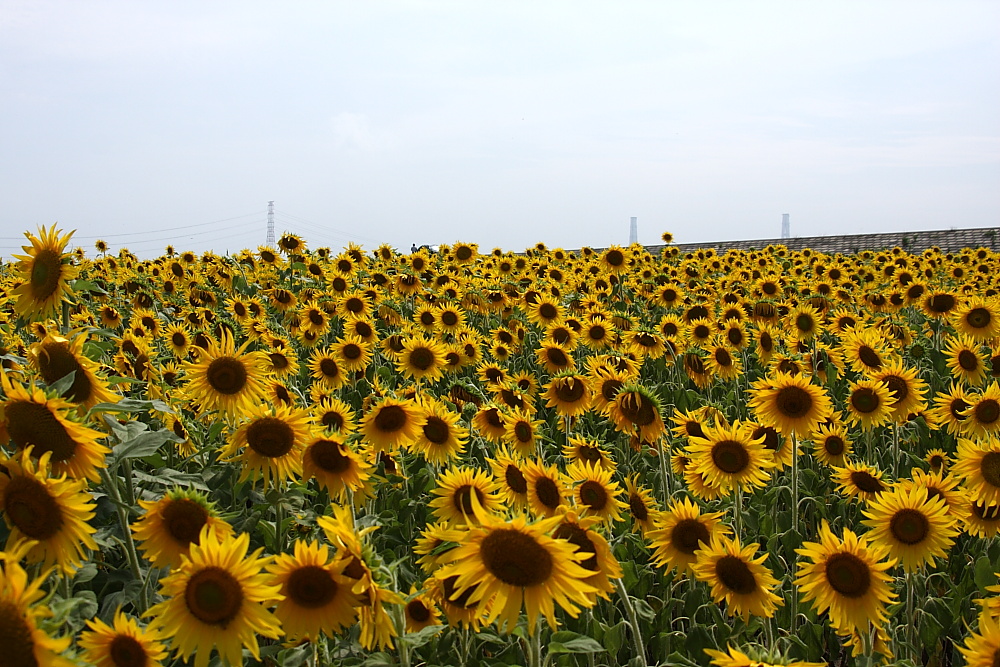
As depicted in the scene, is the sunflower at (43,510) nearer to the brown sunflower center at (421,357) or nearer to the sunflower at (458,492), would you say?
the sunflower at (458,492)

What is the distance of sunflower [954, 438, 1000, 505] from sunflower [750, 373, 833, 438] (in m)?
0.71

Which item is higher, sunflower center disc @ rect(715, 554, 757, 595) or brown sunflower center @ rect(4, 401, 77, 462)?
brown sunflower center @ rect(4, 401, 77, 462)

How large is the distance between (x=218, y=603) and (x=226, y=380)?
1.81 m

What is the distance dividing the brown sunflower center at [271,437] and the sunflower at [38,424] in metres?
0.79

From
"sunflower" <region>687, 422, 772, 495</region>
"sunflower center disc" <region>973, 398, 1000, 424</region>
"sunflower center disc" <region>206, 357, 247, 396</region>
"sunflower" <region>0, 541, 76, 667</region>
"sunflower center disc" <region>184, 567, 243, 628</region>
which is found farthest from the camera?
"sunflower center disc" <region>973, 398, 1000, 424</region>

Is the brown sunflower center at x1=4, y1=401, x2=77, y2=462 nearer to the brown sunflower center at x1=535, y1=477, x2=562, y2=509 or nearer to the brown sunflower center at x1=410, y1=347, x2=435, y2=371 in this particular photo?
the brown sunflower center at x1=535, y1=477, x2=562, y2=509

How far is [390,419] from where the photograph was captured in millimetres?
4066

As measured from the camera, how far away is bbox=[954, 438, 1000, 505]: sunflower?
11.8 feet

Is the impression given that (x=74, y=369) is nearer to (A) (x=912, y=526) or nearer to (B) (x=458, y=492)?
(B) (x=458, y=492)

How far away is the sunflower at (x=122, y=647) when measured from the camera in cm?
186

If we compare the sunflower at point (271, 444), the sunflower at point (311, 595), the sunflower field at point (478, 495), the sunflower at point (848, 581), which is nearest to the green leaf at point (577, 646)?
the sunflower field at point (478, 495)

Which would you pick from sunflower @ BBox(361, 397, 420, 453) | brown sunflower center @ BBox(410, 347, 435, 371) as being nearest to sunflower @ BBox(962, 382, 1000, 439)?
sunflower @ BBox(361, 397, 420, 453)

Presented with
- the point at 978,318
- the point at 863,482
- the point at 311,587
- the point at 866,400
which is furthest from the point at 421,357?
the point at 978,318

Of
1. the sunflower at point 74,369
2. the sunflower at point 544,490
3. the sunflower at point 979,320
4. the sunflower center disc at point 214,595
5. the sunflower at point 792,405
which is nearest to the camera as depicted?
the sunflower center disc at point 214,595
